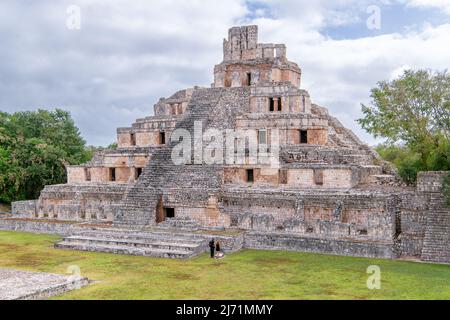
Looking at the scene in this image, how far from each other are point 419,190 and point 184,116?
42.1 ft

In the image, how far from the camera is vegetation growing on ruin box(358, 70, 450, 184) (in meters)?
21.7

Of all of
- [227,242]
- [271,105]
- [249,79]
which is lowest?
[227,242]

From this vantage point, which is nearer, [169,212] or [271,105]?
[169,212]

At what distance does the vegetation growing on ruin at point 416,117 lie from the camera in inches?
854

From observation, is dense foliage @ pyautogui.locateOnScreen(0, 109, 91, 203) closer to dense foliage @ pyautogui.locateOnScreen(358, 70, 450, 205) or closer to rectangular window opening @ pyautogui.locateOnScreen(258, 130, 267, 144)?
rectangular window opening @ pyautogui.locateOnScreen(258, 130, 267, 144)

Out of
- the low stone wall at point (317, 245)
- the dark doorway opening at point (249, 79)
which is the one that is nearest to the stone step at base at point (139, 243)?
the low stone wall at point (317, 245)

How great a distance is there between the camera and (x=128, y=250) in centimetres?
1886

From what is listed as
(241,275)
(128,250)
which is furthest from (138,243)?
(241,275)

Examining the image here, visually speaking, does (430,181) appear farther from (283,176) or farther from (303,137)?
(303,137)

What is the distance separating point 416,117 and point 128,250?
1376cm

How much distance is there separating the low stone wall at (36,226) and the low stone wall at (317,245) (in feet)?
28.0

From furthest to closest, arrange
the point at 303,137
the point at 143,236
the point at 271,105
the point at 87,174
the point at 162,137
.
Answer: the point at 162,137, the point at 87,174, the point at 271,105, the point at 303,137, the point at 143,236

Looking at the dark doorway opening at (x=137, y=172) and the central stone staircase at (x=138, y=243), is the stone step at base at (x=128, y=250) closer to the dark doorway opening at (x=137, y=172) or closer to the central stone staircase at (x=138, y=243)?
the central stone staircase at (x=138, y=243)
